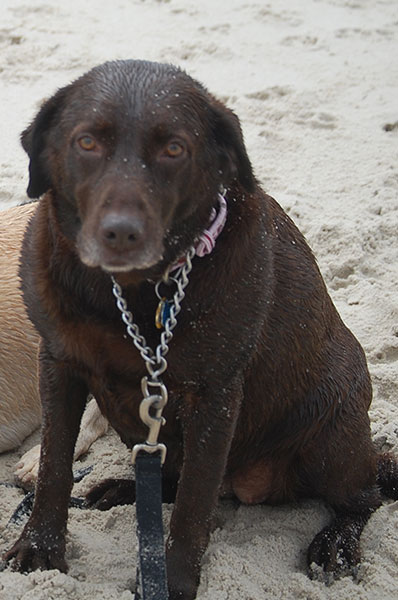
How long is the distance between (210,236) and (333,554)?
1.20 m

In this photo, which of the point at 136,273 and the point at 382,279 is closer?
the point at 136,273

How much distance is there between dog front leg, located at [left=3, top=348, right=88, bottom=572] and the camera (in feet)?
8.75

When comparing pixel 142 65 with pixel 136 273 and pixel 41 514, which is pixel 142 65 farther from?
pixel 41 514

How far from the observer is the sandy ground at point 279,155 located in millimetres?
2865

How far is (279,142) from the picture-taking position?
18.7ft

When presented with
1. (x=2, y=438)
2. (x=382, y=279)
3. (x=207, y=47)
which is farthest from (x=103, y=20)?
(x=2, y=438)

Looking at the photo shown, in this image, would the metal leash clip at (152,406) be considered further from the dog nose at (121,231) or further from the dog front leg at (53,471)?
the dog nose at (121,231)

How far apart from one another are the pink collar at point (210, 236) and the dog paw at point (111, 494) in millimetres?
1124

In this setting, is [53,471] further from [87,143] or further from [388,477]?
[388,477]

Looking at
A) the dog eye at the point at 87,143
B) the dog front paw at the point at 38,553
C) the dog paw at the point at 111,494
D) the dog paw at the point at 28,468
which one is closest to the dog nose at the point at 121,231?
the dog eye at the point at 87,143

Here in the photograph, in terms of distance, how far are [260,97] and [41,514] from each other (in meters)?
4.09

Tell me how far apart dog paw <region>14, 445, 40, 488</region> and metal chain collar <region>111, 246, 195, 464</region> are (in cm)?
108

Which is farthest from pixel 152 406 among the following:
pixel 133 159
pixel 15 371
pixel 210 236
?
pixel 15 371

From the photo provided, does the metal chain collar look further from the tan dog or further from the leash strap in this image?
the tan dog
